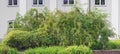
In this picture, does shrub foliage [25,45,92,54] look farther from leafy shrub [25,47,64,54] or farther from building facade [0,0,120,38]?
building facade [0,0,120,38]

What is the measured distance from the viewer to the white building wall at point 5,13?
1548 inches

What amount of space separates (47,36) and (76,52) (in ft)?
9.26

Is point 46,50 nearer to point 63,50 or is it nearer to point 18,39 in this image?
point 63,50

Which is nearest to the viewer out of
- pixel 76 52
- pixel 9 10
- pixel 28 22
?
pixel 76 52

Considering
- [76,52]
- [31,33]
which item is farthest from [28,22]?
[76,52]

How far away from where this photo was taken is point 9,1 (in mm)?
39906

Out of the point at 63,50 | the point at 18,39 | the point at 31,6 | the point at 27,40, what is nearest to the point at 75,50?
the point at 63,50

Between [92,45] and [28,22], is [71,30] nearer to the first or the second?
[92,45]

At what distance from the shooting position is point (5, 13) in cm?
3944

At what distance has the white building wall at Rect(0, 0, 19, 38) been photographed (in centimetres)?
3931

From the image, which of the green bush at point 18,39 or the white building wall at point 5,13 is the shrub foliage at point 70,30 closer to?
the green bush at point 18,39

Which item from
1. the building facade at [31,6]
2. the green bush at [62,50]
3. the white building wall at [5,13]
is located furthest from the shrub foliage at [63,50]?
the white building wall at [5,13]

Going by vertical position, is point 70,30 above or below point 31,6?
below

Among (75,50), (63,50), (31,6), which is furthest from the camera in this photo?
(31,6)
